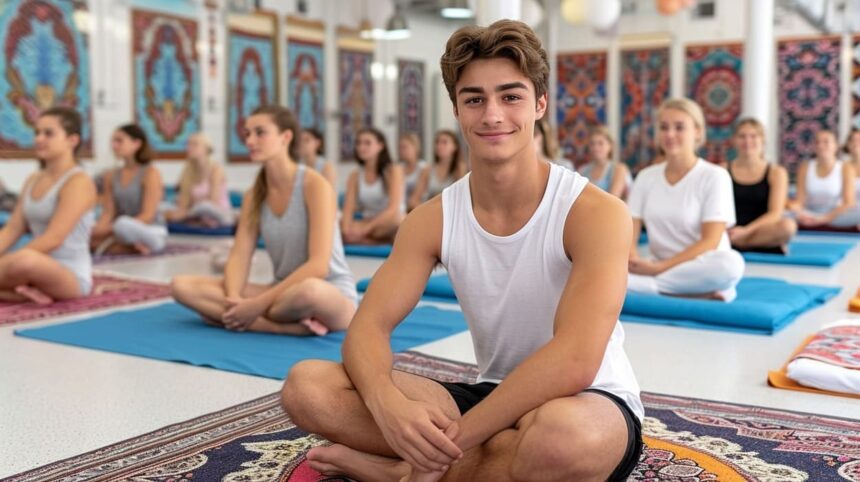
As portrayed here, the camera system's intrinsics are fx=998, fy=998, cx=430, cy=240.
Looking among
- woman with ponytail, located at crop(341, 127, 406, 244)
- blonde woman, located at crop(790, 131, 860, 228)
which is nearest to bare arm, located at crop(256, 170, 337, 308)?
woman with ponytail, located at crop(341, 127, 406, 244)

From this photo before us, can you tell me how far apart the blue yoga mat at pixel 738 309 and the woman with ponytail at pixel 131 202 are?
165 inches

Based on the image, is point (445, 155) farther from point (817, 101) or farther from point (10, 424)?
point (817, 101)

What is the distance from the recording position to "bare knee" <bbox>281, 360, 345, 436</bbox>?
228 cm

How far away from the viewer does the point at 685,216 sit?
4.91 metres

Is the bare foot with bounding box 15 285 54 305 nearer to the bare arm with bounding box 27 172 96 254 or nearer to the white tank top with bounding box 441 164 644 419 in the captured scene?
the bare arm with bounding box 27 172 96 254

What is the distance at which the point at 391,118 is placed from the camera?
1474 centimetres

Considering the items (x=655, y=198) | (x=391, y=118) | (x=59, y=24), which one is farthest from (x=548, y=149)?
(x=391, y=118)

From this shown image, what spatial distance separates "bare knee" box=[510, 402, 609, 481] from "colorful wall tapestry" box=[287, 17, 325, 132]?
1121cm

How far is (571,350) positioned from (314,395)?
2.02 feet

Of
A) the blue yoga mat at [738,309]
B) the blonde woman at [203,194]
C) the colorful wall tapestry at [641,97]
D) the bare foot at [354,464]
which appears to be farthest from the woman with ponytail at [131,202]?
the colorful wall tapestry at [641,97]

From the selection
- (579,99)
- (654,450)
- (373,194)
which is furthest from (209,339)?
(579,99)

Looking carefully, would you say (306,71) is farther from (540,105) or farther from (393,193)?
(540,105)

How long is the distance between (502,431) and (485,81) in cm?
74

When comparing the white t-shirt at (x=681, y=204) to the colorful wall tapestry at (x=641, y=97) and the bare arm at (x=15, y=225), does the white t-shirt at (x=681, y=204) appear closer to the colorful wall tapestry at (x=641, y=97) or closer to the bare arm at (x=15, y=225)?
the bare arm at (x=15, y=225)
